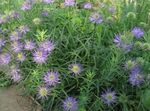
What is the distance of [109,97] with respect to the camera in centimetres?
247

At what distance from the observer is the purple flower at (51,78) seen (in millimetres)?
2514

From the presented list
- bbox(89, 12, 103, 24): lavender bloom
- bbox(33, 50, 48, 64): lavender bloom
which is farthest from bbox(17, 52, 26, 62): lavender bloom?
bbox(89, 12, 103, 24): lavender bloom

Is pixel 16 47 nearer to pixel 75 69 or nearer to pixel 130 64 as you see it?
pixel 75 69

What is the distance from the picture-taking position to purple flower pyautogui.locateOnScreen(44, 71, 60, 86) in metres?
2.51

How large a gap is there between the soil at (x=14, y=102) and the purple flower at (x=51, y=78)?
337 mm

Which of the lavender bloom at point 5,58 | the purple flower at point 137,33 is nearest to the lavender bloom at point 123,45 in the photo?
the purple flower at point 137,33

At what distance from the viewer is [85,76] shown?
8.77 ft

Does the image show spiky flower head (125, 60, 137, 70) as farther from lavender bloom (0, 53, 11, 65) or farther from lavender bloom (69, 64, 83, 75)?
lavender bloom (0, 53, 11, 65)

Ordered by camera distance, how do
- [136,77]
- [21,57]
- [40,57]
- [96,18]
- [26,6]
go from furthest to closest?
[26,6]
[96,18]
[21,57]
[40,57]
[136,77]

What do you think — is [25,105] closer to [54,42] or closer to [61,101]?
[61,101]

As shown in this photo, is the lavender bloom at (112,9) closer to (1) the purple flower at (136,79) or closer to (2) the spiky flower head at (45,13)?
(2) the spiky flower head at (45,13)

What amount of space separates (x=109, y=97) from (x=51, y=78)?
0.40 m

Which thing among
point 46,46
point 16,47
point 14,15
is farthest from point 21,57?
point 14,15

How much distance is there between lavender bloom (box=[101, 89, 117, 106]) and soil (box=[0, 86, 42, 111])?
536 millimetres
